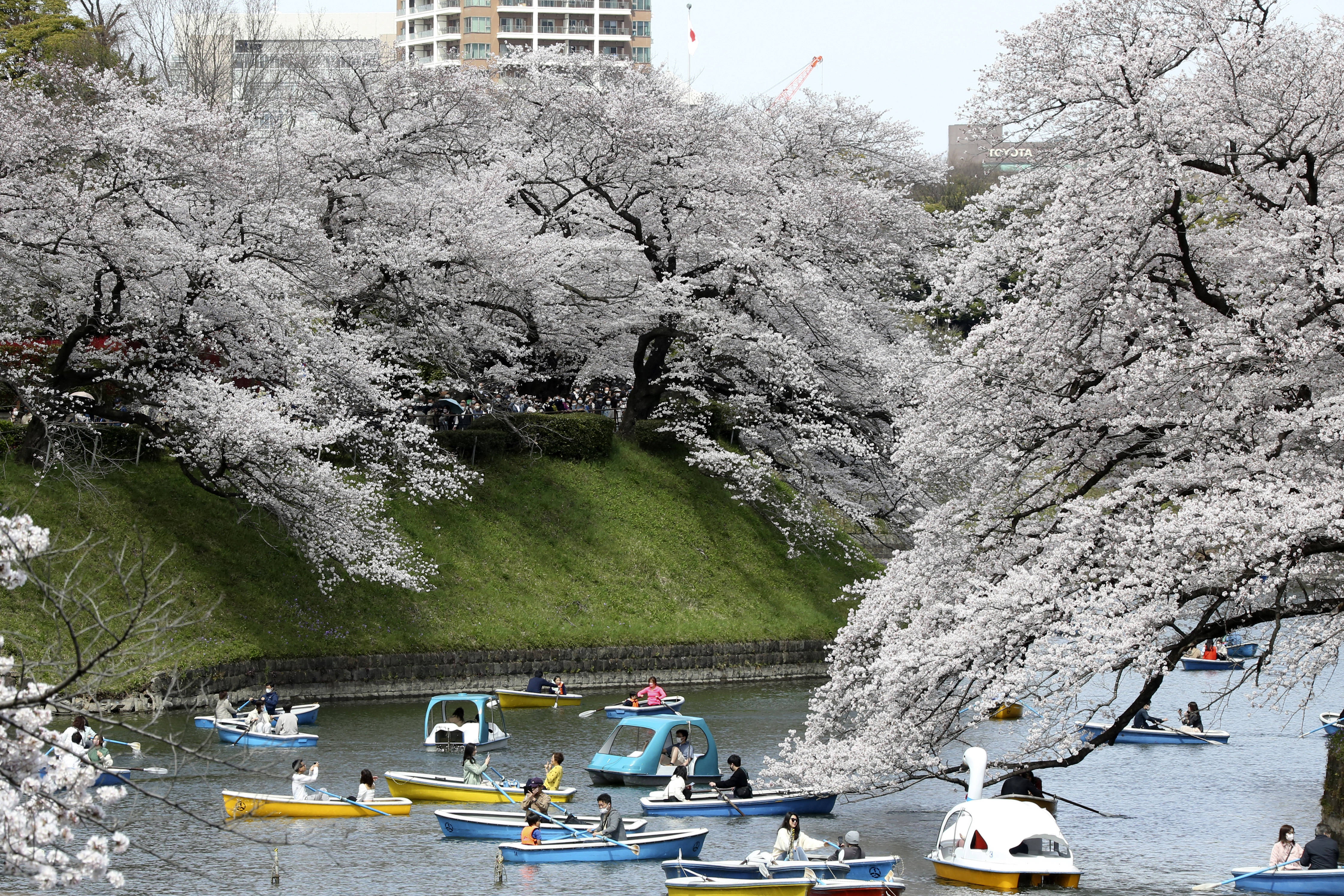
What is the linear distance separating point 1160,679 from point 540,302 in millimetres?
27952

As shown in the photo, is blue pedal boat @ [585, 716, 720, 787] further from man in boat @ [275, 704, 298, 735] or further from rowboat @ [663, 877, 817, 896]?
rowboat @ [663, 877, 817, 896]

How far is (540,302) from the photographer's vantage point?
137ft

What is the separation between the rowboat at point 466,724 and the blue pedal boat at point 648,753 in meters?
3.06

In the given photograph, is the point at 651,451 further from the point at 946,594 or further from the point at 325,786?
the point at 946,594

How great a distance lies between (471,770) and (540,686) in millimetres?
11075

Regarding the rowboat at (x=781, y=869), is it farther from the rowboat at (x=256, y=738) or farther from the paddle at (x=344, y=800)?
the rowboat at (x=256, y=738)

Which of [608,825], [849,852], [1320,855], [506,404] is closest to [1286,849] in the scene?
[1320,855]

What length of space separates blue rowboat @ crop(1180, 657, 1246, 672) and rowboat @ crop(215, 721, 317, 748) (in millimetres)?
29047

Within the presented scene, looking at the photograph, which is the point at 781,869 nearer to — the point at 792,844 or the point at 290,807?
the point at 792,844

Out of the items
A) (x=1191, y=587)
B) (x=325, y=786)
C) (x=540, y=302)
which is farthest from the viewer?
(x=540, y=302)

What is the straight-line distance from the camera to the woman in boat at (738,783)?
22.5m

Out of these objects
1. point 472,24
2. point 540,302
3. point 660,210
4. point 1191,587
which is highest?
point 472,24

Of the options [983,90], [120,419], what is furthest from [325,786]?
[983,90]

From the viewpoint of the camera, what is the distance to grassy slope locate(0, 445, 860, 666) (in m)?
32.6
